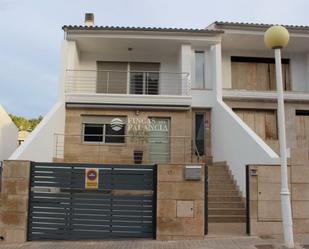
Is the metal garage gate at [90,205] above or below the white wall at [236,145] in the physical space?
below

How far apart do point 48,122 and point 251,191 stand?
24.8 ft

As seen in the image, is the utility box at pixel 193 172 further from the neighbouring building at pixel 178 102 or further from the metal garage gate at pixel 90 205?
the neighbouring building at pixel 178 102

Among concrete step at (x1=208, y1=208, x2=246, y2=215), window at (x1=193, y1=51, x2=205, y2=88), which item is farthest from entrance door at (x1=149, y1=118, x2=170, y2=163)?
concrete step at (x1=208, y1=208, x2=246, y2=215)

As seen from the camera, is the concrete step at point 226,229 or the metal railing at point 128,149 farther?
the metal railing at point 128,149

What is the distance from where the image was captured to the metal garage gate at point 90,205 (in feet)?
32.0

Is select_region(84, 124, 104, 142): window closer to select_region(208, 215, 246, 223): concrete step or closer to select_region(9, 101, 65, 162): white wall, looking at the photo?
select_region(9, 101, 65, 162): white wall

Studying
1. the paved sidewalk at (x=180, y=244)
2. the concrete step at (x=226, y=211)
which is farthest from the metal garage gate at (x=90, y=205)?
the concrete step at (x=226, y=211)

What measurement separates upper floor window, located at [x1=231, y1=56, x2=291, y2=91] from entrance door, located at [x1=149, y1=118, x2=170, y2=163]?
445 centimetres

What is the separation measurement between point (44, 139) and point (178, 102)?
5.80 metres

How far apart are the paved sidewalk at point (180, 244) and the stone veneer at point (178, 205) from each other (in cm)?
32

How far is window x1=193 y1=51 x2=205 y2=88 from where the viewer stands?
1755cm

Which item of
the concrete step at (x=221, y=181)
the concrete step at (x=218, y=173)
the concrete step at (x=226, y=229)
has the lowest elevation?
the concrete step at (x=226, y=229)

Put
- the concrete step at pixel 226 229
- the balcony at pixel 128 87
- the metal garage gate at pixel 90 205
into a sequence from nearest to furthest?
the metal garage gate at pixel 90 205 → the concrete step at pixel 226 229 → the balcony at pixel 128 87

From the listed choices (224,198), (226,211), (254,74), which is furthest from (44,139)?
(254,74)
